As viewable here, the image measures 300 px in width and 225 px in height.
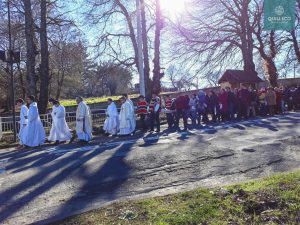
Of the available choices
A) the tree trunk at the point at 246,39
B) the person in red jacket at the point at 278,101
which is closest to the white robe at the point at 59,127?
the person in red jacket at the point at 278,101

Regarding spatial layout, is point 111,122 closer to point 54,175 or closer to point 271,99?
point 271,99

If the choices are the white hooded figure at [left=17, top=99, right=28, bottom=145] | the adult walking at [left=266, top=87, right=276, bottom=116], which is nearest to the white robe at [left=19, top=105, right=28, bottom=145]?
the white hooded figure at [left=17, top=99, right=28, bottom=145]

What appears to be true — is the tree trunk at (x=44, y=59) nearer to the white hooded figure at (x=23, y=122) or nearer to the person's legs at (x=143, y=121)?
the person's legs at (x=143, y=121)

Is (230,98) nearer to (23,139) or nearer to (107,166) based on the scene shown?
(23,139)

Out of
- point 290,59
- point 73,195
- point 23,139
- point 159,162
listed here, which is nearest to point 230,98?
point 23,139

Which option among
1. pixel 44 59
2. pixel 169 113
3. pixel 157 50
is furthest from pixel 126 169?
pixel 157 50

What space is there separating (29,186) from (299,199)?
5.27m

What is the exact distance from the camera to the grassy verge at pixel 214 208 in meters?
5.63

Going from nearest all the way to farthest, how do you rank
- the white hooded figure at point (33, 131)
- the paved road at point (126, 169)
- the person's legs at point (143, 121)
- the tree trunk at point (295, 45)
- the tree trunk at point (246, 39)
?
the paved road at point (126, 169), the white hooded figure at point (33, 131), the person's legs at point (143, 121), the tree trunk at point (246, 39), the tree trunk at point (295, 45)

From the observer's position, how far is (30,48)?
84.6 feet

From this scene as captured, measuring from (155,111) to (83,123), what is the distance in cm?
434

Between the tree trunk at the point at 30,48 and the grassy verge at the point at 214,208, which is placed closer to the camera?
the grassy verge at the point at 214,208

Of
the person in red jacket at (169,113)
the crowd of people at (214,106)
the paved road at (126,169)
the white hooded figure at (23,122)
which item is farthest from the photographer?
the person in red jacket at (169,113)

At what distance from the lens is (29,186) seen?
29.8ft
